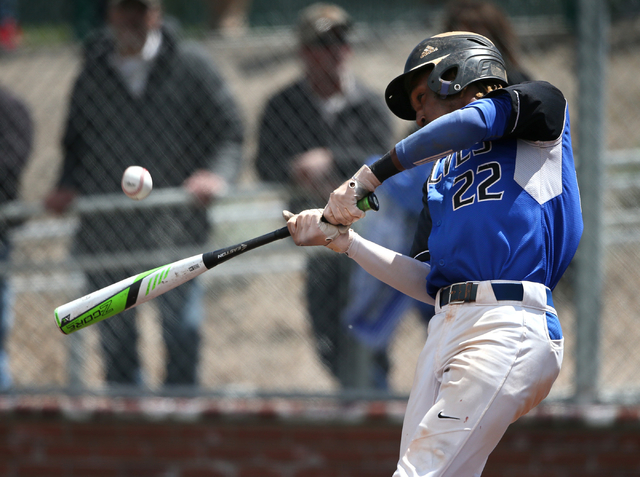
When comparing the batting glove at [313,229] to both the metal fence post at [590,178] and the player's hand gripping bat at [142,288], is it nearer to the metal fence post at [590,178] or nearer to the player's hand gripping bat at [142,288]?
the player's hand gripping bat at [142,288]

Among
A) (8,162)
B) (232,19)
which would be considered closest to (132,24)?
(232,19)

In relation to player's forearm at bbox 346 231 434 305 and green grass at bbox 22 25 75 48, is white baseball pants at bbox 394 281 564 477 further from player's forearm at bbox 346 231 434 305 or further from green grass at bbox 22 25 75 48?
green grass at bbox 22 25 75 48

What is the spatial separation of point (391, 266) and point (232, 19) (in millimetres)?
2619

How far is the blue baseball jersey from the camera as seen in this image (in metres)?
2.40

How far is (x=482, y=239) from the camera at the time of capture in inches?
96.3

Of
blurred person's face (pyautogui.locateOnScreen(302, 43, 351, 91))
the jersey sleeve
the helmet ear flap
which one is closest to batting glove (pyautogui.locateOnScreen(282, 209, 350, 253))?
the helmet ear flap

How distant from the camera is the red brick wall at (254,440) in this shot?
4340mm

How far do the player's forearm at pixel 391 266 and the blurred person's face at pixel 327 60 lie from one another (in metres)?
1.90

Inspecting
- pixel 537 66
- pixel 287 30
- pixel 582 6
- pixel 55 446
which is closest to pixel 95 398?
pixel 55 446

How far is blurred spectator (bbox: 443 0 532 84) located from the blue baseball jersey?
1550 millimetres

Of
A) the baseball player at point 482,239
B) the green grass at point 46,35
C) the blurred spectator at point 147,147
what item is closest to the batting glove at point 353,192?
the baseball player at point 482,239

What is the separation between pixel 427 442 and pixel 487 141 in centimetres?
100

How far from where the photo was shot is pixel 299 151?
455 centimetres

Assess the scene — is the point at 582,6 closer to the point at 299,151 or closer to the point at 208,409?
the point at 299,151
